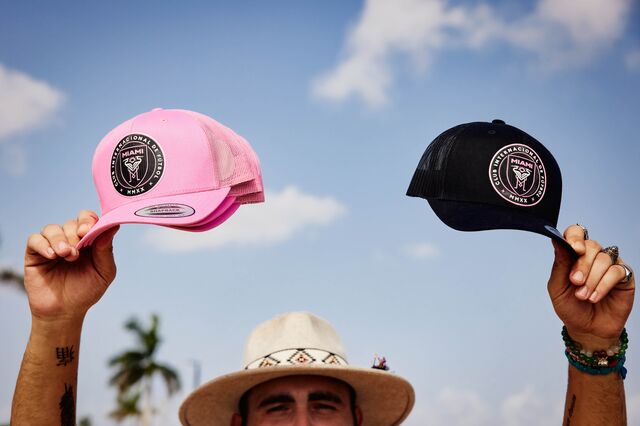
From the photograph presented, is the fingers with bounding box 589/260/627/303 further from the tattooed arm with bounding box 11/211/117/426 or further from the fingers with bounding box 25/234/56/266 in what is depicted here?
the fingers with bounding box 25/234/56/266

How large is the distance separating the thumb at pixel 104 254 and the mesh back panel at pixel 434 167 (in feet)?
5.12

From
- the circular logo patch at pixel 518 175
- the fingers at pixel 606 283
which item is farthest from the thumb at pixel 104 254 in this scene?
the fingers at pixel 606 283

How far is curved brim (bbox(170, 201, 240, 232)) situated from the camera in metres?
3.79

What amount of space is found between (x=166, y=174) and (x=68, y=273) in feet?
2.32

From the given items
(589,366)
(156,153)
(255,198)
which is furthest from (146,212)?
(589,366)

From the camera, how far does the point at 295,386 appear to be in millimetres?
4227

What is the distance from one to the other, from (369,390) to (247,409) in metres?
0.77

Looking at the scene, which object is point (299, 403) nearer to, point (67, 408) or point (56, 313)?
point (67, 408)

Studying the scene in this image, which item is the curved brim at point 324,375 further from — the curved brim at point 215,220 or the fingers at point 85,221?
the fingers at point 85,221

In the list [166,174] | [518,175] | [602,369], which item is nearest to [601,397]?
[602,369]

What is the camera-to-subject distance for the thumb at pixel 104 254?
12.1 ft

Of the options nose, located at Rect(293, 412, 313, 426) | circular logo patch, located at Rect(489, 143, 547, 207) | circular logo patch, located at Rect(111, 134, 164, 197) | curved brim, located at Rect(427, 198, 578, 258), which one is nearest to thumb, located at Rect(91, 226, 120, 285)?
circular logo patch, located at Rect(111, 134, 164, 197)

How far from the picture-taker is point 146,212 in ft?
11.7

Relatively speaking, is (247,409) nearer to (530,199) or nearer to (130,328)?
(530,199)
